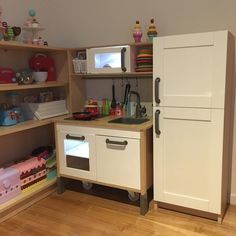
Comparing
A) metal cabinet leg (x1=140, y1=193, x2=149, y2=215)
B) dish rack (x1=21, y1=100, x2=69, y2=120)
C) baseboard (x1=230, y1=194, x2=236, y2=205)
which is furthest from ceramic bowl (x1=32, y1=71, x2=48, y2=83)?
baseboard (x1=230, y1=194, x2=236, y2=205)

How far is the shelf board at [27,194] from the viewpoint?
251 centimetres

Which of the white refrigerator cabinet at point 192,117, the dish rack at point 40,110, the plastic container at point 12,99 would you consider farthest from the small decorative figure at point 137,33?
the plastic container at point 12,99

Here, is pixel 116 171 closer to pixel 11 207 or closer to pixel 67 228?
pixel 67 228

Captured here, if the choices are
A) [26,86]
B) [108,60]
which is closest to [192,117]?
[108,60]

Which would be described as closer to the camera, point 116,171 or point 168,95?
point 168,95

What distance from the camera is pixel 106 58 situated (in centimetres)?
291

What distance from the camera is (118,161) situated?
8.38 ft

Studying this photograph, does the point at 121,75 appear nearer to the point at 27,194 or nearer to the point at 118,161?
the point at 118,161

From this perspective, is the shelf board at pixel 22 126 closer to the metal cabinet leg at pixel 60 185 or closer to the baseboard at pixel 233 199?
the metal cabinet leg at pixel 60 185

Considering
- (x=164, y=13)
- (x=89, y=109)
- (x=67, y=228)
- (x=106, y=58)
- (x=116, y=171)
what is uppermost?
(x=164, y=13)

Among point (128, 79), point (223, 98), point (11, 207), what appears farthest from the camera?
point (128, 79)

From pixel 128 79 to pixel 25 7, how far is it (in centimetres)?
140

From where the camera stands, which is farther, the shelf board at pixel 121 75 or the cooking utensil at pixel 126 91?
the cooking utensil at pixel 126 91

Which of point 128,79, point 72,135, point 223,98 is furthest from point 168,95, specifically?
point 72,135
